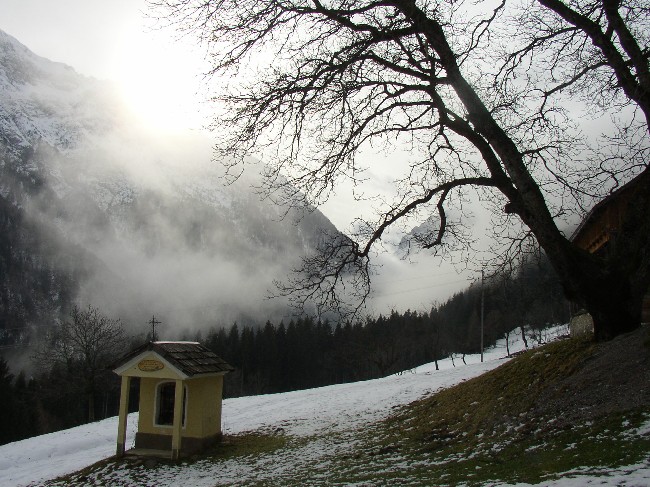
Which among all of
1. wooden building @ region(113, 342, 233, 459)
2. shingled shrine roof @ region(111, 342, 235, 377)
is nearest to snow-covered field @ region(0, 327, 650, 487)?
wooden building @ region(113, 342, 233, 459)

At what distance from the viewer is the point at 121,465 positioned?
1600 cm

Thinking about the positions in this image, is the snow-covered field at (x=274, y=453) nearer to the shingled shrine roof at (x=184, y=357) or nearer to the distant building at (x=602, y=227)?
the shingled shrine roof at (x=184, y=357)

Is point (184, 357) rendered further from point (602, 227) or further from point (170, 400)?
point (602, 227)

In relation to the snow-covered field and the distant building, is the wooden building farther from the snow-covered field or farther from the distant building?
the distant building

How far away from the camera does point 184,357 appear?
1750 centimetres

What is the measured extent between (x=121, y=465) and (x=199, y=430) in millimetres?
2506

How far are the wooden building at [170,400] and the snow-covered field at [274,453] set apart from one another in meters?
1.71

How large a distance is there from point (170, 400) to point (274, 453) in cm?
530

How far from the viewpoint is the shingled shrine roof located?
16.8 meters

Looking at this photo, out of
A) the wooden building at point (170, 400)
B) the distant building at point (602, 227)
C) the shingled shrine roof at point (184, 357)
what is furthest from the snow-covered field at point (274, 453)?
the distant building at point (602, 227)

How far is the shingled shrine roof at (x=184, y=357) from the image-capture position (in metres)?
16.8

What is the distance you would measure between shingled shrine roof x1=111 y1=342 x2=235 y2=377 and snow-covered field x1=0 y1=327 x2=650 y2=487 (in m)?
3.02

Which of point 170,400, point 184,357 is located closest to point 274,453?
point 184,357

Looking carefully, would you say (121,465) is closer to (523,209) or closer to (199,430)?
(199,430)
